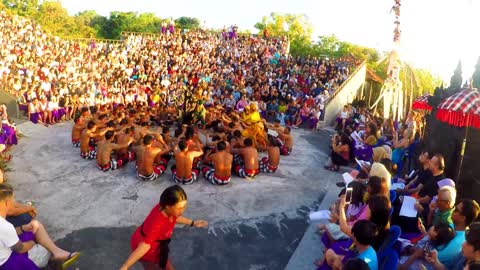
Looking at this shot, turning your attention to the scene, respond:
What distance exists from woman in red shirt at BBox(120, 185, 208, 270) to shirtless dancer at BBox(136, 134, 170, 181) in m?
4.60

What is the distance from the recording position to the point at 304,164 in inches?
423

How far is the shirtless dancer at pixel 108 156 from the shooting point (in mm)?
9148

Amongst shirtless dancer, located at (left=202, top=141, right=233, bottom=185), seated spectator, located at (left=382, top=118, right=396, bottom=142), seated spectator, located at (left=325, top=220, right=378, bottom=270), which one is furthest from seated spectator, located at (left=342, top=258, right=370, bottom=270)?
seated spectator, located at (left=382, top=118, right=396, bottom=142)

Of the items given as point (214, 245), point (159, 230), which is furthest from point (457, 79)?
point (159, 230)

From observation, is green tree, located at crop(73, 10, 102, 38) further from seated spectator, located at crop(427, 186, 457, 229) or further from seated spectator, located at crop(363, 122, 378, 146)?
seated spectator, located at crop(427, 186, 457, 229)

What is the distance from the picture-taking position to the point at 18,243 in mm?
4180

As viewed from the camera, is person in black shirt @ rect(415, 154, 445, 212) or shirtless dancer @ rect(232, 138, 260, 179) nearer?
person in black shirt @ rect(415, 154, 445, 212)

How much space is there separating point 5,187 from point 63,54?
18098 millimetres

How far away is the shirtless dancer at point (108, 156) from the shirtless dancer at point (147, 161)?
0.70m

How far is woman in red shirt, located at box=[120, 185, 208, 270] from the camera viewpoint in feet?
12.7

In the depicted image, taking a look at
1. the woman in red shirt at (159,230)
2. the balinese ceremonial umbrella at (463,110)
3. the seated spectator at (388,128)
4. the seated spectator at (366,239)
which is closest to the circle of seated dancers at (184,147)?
the seated spectator at (388,128)

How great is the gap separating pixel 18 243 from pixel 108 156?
510cm

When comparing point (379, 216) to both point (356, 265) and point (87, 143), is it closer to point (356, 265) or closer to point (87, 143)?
point (356, 265)

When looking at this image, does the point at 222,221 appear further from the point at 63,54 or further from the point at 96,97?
the point at 63,54
